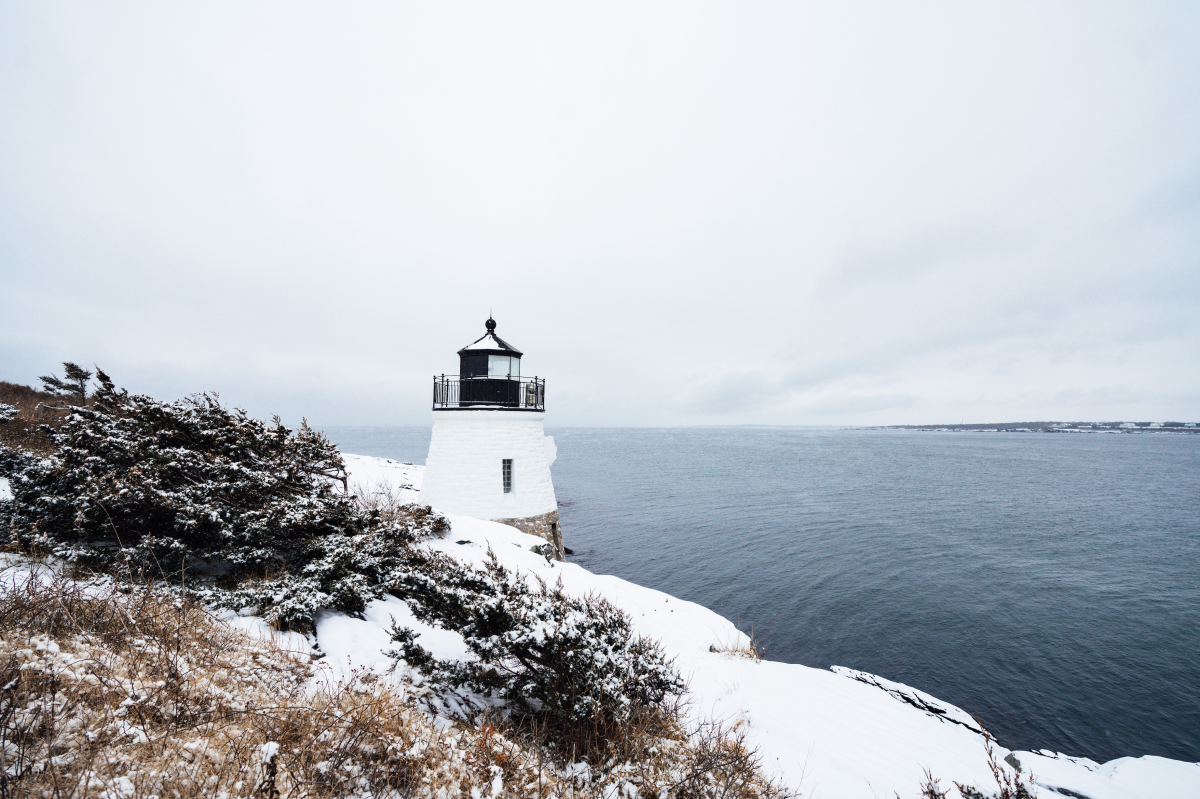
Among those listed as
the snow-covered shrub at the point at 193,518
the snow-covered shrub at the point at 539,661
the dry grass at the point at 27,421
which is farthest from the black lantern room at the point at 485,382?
the snow-covered shrub at the point at 539,661

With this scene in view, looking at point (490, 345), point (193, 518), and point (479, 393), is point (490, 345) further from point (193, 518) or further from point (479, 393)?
point (193, 518)

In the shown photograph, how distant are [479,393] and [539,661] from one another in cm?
1131

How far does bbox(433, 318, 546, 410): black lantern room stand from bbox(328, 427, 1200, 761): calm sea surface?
36.0ft

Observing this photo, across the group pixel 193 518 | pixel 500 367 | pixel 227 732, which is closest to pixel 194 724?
pixel 227 732

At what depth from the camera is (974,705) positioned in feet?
40.1

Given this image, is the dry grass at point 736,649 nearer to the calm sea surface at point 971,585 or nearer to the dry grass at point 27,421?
the calm sea surface at point 971,585

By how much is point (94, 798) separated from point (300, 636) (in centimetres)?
309

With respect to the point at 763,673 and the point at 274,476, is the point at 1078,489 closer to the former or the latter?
the point at 763,673

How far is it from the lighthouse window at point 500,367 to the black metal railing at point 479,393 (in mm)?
274

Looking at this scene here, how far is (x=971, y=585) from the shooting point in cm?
2008

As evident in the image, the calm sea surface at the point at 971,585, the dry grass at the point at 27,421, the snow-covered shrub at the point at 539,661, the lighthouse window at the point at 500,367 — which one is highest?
the lighthouse window at the point at 500,367

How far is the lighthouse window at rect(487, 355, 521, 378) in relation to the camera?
1526 cm

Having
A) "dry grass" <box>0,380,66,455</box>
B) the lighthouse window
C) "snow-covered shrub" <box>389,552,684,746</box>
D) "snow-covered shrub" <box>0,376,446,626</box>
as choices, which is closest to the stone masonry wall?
the lighthouse window

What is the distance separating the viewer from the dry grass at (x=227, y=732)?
2.93 metres
